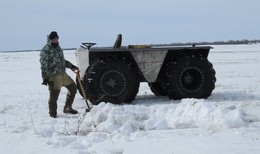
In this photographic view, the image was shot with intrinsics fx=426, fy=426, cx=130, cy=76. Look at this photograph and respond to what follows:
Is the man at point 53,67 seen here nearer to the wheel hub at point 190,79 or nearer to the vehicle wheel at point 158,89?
the wheel hub at point 190,79

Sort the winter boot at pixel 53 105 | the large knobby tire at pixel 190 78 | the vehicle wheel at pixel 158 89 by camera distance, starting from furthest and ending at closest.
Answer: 1. the vehicle wheel at pixel 158 89
2. the large knobby tire at pixel 190 78
3. the winter boot at pixel 53 105

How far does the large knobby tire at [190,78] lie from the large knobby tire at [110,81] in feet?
2.99

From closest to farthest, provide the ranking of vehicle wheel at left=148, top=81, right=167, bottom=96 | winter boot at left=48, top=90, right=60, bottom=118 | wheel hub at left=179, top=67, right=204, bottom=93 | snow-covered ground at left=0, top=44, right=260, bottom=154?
snow-covered ground at left=0, top=44, right=260, bottom=154
winter boot at left=48, top=90, right=60, bottom=118
wheel hub at left=179, top=67, right=204, bottom=93
vehicle wheel at left=148, top=81, right=167, bottom=96

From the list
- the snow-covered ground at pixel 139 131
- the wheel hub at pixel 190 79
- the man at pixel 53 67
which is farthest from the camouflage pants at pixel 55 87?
the wheel hub at pixel 190 79

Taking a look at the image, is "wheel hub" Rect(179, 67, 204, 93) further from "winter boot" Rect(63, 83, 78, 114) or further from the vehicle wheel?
"winter boot" Rect(63, 83, 78, 114)

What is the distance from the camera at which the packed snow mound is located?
5.88 meters

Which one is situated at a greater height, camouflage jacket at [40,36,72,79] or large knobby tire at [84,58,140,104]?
camouflage jacket at [40,36,72,79]

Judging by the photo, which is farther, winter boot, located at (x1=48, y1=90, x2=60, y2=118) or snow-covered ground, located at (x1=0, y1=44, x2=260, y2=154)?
winter boot, located at (x1=48, y1=90, x2=60, y2=118)

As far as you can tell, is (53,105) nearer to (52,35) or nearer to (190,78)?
(52,35)

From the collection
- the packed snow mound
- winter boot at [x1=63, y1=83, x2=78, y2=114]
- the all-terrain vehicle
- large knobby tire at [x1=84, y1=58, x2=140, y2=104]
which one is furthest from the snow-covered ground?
the all-terrain vehicle

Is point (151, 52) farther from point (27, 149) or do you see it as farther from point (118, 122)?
point (27, 149)

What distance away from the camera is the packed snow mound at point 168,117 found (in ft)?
19.3

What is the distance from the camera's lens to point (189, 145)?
4.87 meters

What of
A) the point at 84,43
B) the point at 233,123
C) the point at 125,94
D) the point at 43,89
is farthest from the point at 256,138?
the point at 43,89
